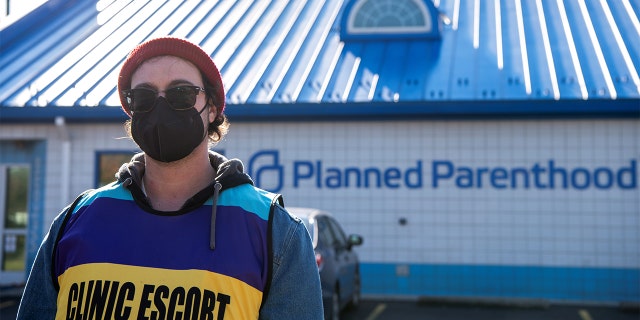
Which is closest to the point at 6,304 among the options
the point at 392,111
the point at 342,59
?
the point at 392,111

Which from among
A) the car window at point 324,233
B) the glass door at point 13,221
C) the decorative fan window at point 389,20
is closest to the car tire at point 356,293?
the car window at point 324,233

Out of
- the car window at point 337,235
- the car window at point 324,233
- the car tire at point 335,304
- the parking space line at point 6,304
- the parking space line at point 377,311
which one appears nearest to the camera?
the car tire at point 335,304

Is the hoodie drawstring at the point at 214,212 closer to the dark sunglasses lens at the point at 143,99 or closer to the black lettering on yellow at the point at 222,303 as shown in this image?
the black lettering on yellow at the point at 222,303

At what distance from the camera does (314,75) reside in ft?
42.7

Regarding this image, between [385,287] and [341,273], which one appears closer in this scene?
[341,273]

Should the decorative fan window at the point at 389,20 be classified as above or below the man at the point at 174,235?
above

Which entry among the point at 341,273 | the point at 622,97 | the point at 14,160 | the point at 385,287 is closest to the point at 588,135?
the point at 622,97

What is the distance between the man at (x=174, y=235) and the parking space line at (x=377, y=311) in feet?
27.4

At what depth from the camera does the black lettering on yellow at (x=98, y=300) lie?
2.20 meters

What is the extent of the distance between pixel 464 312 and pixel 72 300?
948 centimetres

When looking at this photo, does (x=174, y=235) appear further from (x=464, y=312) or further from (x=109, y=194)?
(x=464, y=312)

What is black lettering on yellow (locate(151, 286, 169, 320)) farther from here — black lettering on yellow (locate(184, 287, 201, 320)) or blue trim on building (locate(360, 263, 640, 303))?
blue trim on building (locate(360, 263, 640, 303))

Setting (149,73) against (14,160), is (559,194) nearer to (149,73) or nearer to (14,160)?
(14,160)

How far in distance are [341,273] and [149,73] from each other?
23.8 feet
